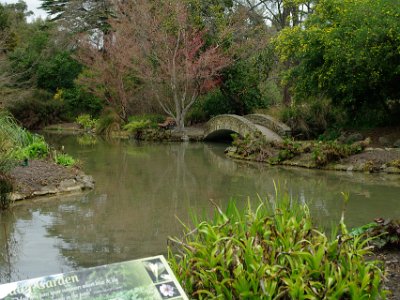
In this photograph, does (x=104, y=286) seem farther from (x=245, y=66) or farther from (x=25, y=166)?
(x=245, y=66)

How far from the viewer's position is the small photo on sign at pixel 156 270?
282 centimetres

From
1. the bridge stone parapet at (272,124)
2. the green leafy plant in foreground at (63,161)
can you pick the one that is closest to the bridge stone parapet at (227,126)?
the bridge stone parapet at (272,124)

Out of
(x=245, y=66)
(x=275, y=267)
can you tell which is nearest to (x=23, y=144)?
(x=275, y=267)

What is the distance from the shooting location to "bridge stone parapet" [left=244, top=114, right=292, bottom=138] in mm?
18625

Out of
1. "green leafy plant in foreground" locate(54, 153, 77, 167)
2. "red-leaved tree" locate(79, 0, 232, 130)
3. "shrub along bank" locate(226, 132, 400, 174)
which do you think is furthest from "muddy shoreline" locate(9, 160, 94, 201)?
"red-leaved tree" locate(79, 0, 232, 130)

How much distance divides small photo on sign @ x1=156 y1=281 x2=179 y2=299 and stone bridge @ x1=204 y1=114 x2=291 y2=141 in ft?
46.5

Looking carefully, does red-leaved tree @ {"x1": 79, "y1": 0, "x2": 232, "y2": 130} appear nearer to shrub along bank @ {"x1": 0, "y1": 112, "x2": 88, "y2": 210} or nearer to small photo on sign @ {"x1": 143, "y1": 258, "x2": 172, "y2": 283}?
shrub along bank @ {"x1": 0, "y1": 112, "x2": 88, "y2": 210}

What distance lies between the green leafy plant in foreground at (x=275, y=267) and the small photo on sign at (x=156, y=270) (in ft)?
1.71

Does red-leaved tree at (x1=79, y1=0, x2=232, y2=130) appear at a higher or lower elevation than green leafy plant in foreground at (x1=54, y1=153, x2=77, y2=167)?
higher

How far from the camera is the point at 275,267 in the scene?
3342 millimetres

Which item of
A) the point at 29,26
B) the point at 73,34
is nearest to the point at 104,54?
the point at 73,34

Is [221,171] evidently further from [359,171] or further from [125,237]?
[125,237]

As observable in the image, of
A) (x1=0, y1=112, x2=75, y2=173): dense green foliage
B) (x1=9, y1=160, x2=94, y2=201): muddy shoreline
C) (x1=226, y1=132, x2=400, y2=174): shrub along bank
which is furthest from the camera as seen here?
(x1=226, y1=132, x2=400, y2=174): shrub along bank

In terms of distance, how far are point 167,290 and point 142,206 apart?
6016 millimetres
